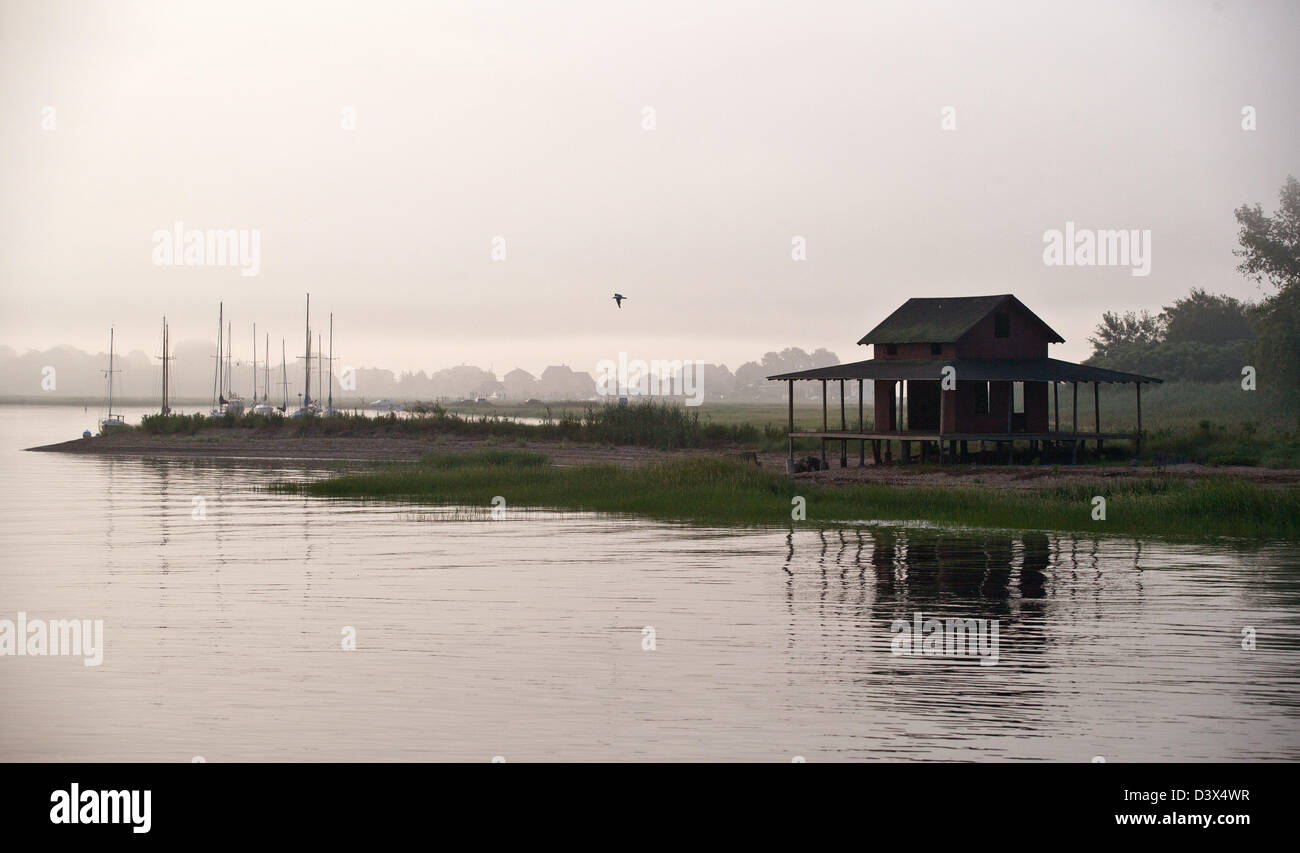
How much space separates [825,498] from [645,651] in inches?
833

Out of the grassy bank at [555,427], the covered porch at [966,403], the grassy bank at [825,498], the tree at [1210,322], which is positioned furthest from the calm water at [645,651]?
the tree at [1210,322]

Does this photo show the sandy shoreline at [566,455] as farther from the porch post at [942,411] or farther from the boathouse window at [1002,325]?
the boathouse window at [1002,325]

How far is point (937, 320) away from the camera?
52750mm

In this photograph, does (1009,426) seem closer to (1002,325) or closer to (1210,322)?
(1002,325)

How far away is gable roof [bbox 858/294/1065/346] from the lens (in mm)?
51281

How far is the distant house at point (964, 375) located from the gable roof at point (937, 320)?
Answer: 45 mm

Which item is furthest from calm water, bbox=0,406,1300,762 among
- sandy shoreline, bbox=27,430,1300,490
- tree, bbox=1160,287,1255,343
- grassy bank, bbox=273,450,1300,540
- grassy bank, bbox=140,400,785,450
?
tree, bbox=1160,287,1255,343

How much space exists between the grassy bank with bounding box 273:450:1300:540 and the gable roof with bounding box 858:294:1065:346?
1152 cm

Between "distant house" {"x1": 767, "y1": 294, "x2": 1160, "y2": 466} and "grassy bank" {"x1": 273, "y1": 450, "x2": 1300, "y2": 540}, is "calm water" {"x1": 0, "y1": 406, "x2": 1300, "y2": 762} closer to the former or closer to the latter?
"grassy bank" {"x1": 273, "y1": 450, "x2": 1300, "y2": 540}

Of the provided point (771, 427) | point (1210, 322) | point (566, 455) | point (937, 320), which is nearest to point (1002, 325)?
point (937, 320)
